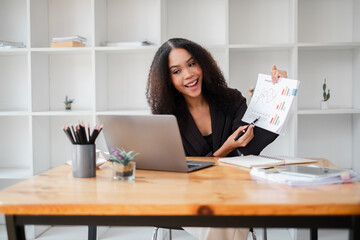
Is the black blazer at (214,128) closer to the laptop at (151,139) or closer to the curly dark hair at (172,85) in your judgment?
the curly dark hair at (172,85)

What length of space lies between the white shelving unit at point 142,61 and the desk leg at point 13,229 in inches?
77.1

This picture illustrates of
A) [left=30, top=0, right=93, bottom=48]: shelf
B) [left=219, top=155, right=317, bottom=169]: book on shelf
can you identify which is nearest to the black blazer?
[left=219, top=155, right=317, bottom=169]: book on shelf

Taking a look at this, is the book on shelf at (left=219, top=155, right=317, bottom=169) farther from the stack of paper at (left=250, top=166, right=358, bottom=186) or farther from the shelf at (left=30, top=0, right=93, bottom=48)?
the shelf at (left=30, top=0, right=93, bottom=48)

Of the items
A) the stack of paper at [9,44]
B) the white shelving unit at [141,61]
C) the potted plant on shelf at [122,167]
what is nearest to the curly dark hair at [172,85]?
the white shelving unit at [141,61]

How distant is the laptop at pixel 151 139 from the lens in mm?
1341

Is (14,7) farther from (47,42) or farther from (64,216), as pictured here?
(64,216)

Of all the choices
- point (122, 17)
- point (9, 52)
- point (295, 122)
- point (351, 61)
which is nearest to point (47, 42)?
point (9, 52)

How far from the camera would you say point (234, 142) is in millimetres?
1923

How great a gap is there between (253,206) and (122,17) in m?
2.65

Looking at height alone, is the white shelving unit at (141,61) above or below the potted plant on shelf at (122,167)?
above

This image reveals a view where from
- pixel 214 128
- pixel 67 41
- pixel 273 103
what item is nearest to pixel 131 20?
pixel 67 41

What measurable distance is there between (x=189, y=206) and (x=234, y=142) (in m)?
1.01

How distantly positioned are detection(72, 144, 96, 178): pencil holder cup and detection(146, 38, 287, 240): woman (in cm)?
82

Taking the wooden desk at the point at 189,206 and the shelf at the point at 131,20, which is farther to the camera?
the shelf at the point at 131,20
